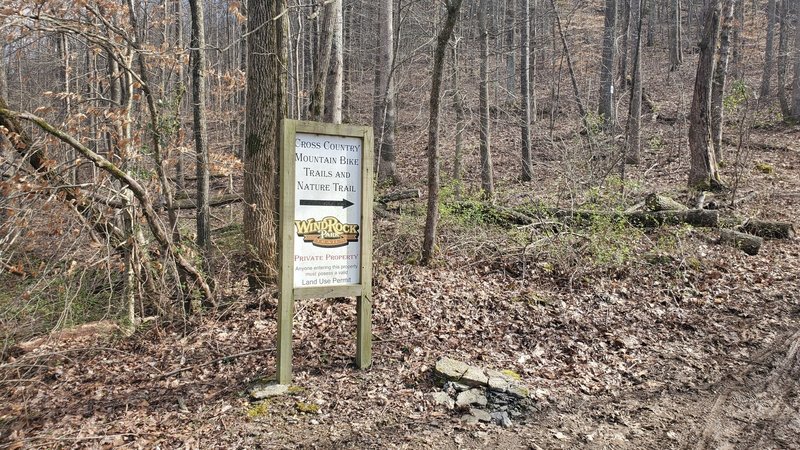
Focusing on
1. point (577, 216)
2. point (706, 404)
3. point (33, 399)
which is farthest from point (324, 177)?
point (577, 216)

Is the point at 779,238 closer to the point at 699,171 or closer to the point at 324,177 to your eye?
the point at 699,171

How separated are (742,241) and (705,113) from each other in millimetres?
4428

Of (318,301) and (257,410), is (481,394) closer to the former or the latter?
(257,410)

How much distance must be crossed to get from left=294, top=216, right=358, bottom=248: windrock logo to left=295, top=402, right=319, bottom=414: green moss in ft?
4.64

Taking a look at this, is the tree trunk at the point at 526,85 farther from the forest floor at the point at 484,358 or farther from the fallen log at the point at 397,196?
the forest floor at the point at 484,358

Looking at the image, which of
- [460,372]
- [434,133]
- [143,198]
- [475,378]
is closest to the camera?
[475,378]

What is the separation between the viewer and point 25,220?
5.24 metres

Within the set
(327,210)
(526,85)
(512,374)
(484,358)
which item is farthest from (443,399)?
(526,85)

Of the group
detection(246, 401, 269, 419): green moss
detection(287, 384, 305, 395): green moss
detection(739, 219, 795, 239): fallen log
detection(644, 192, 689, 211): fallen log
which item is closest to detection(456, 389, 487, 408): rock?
detection(287, 384, 305, 395): green moss

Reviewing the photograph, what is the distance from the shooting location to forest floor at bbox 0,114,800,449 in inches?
162

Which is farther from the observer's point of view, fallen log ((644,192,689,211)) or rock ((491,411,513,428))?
fallen log ((644,192,689,211))

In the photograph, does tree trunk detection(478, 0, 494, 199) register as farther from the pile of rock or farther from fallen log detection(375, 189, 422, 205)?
the pile of rock

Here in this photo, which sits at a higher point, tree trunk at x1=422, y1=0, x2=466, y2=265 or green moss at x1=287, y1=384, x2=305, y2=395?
tree trunk at x1=422, y1=0, x2=466, y2=265

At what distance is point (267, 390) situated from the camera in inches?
Result: 179
